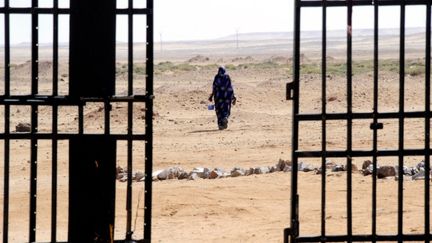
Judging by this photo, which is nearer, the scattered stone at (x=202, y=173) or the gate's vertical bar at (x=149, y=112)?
the gate's vertical bar at (x=149, y=112)

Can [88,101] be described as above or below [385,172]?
above

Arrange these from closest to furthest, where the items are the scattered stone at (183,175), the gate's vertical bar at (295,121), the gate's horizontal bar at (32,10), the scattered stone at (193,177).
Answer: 1. the gate's horizontal bar at (32,10)
2. the gate's vertical bar at (295,121)
3. the scattered stone at (193,177)
4. the scattered stone at (183,175)

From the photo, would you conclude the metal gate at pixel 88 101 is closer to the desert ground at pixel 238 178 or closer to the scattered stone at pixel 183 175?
the desert ground at pixel 238 178

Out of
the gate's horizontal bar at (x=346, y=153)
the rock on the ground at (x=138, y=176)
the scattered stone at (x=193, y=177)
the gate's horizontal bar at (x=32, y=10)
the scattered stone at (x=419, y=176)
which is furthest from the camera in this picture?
the scattered stone at (x=193, y=177)

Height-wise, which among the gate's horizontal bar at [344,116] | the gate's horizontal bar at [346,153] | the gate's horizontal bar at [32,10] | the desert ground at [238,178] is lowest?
the desert ground at [238,178]

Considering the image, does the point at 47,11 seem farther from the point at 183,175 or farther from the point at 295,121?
the point at 183,175

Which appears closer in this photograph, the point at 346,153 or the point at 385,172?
the point at 346,153

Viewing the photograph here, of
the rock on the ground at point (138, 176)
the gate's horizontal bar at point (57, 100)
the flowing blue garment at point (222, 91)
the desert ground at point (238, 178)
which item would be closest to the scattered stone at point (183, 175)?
the desert ground at point (238, 178)

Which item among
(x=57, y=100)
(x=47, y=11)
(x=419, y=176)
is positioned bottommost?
(x=419, y=176)

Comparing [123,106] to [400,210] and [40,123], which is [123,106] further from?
[400,210]

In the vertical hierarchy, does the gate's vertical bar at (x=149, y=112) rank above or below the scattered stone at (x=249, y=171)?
above

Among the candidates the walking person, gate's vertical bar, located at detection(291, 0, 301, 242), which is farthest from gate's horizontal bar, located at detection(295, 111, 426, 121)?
the walking person

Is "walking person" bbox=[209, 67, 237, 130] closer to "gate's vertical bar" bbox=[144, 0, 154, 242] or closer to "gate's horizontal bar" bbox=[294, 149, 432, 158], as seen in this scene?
"gate's horizontal bar" bbox=[294, 149, 432, 158]

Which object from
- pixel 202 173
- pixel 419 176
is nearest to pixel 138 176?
pixel 202 173
